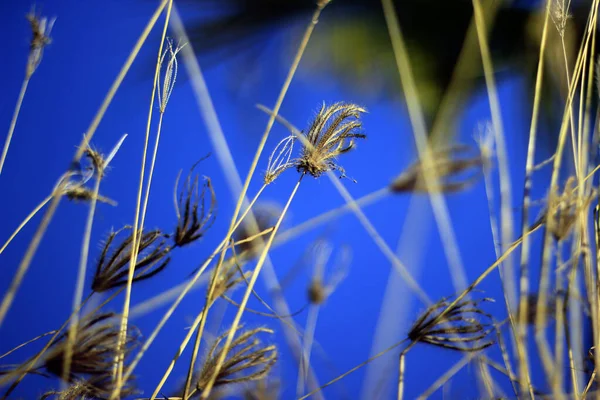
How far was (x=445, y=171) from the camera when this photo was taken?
2.16 feet

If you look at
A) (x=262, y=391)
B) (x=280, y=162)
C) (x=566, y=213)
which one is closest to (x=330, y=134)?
(x=280, y=162)

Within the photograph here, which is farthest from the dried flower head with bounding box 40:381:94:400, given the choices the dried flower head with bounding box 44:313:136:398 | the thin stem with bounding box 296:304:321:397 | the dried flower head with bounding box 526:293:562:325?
the dried flower head with bounding box 526:293:562:325

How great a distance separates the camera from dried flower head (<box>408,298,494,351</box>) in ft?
1.51

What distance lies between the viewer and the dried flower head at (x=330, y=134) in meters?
0.46

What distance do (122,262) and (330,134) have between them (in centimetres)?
24

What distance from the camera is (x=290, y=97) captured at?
4.24 feet

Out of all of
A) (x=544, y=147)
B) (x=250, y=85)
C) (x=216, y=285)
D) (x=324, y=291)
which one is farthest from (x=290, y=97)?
(x=216, y=285)

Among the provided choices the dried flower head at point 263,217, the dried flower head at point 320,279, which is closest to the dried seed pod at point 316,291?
the dried flower head at point 320,279

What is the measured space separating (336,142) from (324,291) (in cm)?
32

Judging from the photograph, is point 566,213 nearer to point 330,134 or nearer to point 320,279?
point 330,134

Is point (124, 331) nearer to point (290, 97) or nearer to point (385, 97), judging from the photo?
point (290, 97)

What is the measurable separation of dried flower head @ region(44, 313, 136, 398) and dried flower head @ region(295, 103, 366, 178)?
0.25m

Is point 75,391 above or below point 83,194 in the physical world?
below

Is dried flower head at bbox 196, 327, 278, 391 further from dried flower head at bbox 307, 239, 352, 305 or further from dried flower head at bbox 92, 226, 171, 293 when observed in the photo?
dried flower head at bbox 307, 239, 352, 305
